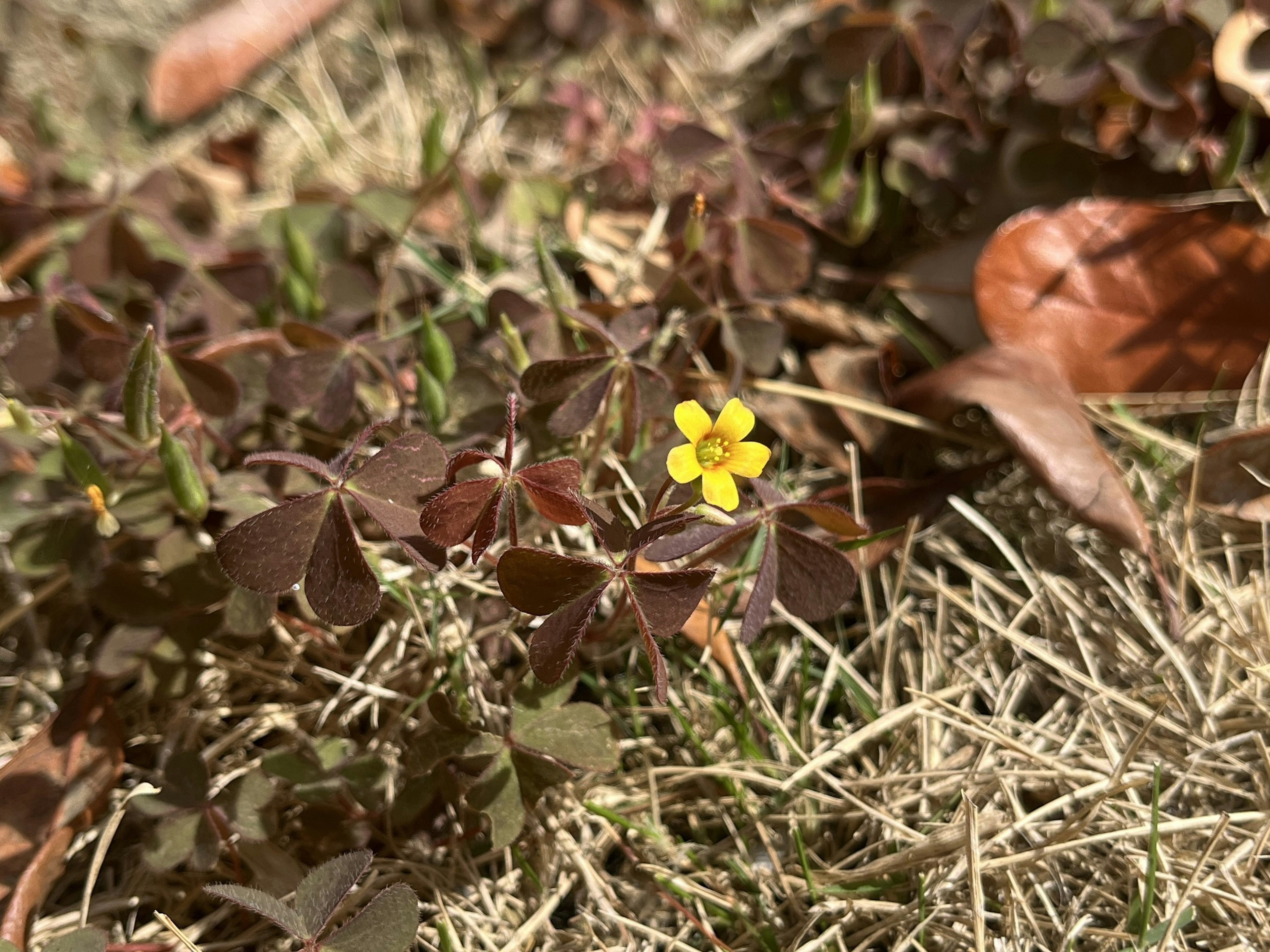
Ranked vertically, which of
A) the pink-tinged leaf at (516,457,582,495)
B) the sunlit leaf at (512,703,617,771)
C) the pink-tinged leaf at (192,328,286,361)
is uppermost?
the pink-tinged leaf at (192,328,286,361)

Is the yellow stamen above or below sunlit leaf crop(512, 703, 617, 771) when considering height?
above

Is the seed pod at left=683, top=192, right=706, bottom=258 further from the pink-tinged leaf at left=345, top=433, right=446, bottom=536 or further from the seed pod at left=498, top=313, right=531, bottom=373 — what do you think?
the pink-tinged leaf at left=345, top=433, right=446, bottom=536

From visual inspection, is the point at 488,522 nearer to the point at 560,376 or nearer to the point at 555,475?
the point at 555,475

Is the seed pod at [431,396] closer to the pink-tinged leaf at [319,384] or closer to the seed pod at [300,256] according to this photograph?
the pink-tinged leaf at [319,384]

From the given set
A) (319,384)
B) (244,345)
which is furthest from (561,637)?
(244,345)

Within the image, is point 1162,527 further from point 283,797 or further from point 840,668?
point 283,797

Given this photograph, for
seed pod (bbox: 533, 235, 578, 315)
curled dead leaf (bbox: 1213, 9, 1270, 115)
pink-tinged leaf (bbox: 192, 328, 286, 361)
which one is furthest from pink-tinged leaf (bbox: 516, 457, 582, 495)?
curled dead leaf (bbox: 1213, 9, 1270, 115)

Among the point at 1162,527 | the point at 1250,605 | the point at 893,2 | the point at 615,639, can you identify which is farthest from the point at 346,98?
the point at 1250,605
